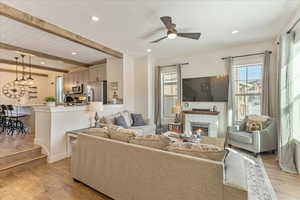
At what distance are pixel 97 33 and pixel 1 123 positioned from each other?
5120mm

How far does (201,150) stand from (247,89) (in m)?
3.95

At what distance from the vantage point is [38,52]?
4.72m

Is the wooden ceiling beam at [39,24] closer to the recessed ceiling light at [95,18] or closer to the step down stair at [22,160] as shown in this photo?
the recessed ceiling light at [95,18]

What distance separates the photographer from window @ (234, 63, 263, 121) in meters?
4.33

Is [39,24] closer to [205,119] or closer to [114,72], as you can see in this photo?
[114,72]

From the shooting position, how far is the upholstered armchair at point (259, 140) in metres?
3.42

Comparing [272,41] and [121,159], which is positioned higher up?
[272,41]

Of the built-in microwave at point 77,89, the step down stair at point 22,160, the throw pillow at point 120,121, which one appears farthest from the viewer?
the built-in microwave at point 77,89

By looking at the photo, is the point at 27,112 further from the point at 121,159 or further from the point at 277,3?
the point at 277,3

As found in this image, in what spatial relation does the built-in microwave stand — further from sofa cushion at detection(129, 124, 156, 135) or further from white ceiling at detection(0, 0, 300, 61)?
sofa cushion at detection(129, 124, 156, 135)

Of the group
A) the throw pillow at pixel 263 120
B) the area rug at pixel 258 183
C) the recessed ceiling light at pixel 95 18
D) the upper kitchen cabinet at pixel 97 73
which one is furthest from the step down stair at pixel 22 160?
the throw pillow at pixel 263 120

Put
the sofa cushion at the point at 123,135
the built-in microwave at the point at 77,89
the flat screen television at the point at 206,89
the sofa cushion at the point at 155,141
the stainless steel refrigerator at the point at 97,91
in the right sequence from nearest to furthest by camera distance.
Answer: the sofa cushion at the point at 155,141
the sofa cushion at the point at 123,135
the flat screen television at the point at 206,89
the stainless steel refrigerator at the point at 97,91
the built-in microwave at the point at 77,89

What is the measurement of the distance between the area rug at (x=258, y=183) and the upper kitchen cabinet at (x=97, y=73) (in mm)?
5437

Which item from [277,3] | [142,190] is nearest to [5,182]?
[142,190]
